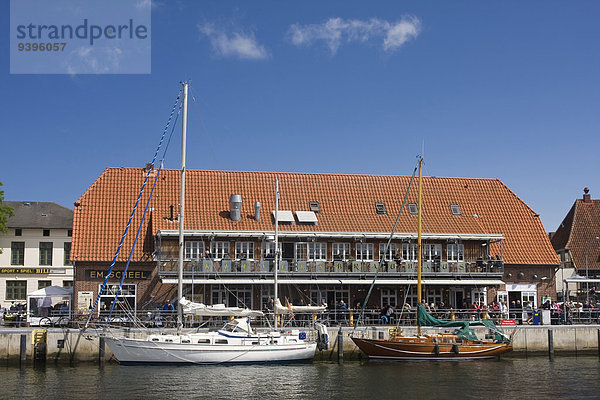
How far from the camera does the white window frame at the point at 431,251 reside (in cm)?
4622

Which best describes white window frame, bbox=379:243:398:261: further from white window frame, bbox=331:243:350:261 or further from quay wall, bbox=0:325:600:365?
quay wall, bbox=0:325:600:365

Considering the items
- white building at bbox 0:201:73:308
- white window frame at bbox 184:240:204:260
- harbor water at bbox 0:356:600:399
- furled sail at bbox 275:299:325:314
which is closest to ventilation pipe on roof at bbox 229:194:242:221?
white window frame at bbox 184:240:204:260

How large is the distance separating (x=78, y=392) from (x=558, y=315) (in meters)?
27.3

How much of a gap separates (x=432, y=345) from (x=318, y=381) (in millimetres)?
8458

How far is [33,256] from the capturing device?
57.0m

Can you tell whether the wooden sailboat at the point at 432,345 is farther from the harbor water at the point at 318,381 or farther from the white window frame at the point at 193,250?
the white window frame at the point at 193,250

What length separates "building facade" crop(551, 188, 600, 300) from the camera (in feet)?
194

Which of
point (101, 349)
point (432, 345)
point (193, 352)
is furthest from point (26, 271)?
point (432, 345)

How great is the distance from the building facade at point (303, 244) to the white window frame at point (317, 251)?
0.21ft

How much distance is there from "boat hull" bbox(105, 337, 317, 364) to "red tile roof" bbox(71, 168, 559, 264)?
411 inches

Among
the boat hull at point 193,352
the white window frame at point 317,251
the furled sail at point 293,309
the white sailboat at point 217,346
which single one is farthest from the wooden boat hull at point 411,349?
the white window frame at point 317,251

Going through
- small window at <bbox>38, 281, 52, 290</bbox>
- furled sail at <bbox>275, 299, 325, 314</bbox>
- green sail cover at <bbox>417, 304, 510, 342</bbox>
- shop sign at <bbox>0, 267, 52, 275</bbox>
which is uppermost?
shop sign at <bbox>0, 267, 52, 275</bbox>

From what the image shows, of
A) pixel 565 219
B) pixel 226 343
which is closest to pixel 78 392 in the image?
pixel 226 343

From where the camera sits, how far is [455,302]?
46469mm
